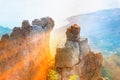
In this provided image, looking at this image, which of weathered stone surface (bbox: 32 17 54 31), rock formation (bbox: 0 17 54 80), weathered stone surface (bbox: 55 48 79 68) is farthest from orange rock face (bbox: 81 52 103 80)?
weathered stone surface (bbox: 32 17 54 31)

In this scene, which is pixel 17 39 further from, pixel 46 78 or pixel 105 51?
pixel 105 51

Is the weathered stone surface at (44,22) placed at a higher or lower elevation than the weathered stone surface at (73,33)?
higher

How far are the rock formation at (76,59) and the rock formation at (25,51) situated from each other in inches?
17.5

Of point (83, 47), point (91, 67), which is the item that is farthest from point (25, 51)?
point (91, 67)

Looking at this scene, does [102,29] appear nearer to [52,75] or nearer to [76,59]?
[76,59]

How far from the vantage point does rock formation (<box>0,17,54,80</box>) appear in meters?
7.68

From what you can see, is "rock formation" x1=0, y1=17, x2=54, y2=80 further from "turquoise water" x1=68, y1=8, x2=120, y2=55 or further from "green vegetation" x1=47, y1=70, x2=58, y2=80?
"turquoise water" x1=68, y1=8, x2=120, y2=55

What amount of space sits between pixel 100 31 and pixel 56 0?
167 centimetres

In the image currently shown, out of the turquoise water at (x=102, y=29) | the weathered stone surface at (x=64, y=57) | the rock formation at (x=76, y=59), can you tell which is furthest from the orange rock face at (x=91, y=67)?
the turquoise water at (x=102, y=29)

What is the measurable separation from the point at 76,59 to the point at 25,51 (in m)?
1.26

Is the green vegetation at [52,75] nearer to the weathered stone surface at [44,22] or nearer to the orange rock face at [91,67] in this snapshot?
the orange rock face at [91,67]

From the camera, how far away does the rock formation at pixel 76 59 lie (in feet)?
26.7

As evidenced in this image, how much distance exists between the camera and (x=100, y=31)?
11016 mm

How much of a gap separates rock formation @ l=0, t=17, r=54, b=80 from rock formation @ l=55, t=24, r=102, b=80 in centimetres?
44
